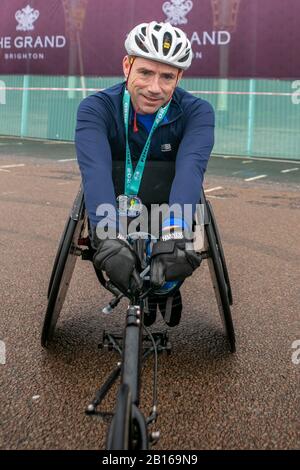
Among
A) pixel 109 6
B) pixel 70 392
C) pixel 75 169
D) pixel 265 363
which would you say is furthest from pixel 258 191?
pixel 109 6

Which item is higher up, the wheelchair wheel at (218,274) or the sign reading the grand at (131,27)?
the sign reading the grand at (131,27)

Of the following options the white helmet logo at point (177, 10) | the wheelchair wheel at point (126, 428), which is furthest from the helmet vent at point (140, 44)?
the white helmet logo at point (177, 10)

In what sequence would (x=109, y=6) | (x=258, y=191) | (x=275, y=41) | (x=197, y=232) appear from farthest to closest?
(x=109, y=6) < (x=275, y=41) < (x=258, y=191) < (x=197, y=232)

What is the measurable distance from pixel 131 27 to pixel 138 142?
1347cm

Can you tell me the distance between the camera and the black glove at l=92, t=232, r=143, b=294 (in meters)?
1.75

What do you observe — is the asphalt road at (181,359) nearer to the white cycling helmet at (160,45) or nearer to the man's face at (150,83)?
the man's face at (150,83)

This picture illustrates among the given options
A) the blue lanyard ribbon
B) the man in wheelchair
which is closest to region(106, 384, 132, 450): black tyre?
the man in wheelchair

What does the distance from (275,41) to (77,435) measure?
13.1 m

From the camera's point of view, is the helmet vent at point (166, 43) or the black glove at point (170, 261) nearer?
the black glove at point (170, 261)

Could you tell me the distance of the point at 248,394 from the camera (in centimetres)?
236

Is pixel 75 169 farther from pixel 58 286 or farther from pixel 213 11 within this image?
pixel 58 286

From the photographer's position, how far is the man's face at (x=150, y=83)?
2.22 meters

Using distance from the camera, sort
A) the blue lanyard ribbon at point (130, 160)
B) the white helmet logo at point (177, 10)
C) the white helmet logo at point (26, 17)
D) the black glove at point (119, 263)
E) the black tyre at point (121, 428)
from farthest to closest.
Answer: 1. the white helmet logo at point (26, 17)
2. the white helmet logo at point (177, 10)
3. the blue lanyard ribbon at point (130, 160)
4. the black glove at point (119, 263)
5. the black tyre at point (121, 428)

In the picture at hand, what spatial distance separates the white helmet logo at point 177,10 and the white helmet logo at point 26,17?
4.64 metres
